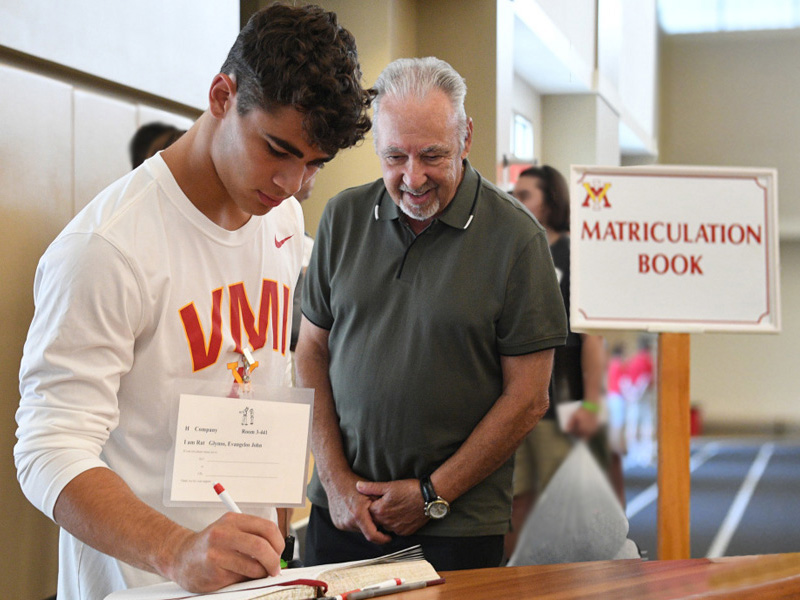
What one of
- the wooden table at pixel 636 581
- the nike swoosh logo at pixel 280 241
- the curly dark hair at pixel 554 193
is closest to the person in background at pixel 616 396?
the curly dark hair at pixel 554 193

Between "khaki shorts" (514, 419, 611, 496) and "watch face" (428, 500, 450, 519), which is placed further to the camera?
"khaki shorts" (514, 419, 611, 496)

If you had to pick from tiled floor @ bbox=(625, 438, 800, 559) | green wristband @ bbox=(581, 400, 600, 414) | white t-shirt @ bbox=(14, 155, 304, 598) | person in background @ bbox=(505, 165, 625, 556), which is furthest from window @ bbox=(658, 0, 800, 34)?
white t-shirt @ bbox=(14, 155, 304, 598)

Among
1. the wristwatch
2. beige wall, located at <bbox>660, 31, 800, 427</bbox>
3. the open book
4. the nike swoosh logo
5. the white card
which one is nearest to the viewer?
the open book

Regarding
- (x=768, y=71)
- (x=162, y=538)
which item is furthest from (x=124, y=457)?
(x=768, y=71)

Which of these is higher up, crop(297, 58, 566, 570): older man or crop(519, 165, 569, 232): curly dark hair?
crop(519, 165, 569, 232): curly dark hair

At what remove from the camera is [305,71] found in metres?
1.05

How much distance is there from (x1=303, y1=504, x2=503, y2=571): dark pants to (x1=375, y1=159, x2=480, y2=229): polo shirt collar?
64 centimetres

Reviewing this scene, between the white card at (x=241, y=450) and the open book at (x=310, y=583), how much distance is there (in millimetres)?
109

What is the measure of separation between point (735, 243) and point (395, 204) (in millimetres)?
690

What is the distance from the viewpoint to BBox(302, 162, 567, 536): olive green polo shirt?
165 centimetres

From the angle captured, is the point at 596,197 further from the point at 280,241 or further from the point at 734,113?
the point at 734,113

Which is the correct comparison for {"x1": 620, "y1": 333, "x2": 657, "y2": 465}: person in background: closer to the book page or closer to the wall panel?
the book page

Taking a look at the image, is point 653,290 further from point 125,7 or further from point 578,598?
point 125,7

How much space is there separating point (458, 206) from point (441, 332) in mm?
278
